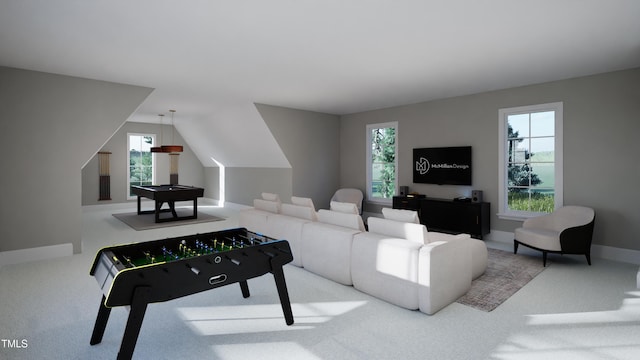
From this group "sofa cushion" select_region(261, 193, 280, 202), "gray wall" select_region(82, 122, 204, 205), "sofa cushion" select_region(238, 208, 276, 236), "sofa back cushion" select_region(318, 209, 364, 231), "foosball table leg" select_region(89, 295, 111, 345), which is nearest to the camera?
"foosball table leg" select_region(89, 295, 111, 345)

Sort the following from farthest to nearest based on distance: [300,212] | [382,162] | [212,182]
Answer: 1. [212,182]
2. [382,162]
3. [300,212]

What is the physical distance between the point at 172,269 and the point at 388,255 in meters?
1.90

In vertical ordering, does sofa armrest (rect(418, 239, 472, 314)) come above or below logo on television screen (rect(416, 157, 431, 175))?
below

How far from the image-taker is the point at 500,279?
399 centimetres

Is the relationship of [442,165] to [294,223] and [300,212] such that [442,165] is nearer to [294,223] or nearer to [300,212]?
[300,212]

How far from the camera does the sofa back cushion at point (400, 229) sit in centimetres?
322

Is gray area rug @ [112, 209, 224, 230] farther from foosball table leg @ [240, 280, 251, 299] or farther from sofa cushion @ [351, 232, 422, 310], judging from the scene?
sofa cushion @ [351, 232, 422, 310]

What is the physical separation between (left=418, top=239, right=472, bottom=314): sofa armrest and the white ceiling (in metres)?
2.14

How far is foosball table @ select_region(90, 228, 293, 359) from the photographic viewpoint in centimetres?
208

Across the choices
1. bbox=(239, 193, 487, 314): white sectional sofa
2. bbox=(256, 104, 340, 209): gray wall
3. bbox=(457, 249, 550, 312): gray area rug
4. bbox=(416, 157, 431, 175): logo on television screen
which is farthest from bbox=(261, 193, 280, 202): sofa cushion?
bbox=(416, 157, 431, 175): logo on television screen

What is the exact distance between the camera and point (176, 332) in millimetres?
2736

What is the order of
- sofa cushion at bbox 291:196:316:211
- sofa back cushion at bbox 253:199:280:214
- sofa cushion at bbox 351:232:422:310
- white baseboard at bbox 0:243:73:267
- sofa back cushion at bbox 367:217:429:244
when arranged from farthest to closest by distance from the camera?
sofa back cushion at bbox 253:199:280:214 → white baseboard at bbox 0:243:73:267 → sofa cushion at bbox 291:196:316:211 → sofa back cushion at bbox 367:217:429:244 → sofa cushion at bbox 351:232:422:310

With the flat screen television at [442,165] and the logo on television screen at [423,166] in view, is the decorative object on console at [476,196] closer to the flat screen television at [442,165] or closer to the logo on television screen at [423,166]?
the flat screen television at [442,165]

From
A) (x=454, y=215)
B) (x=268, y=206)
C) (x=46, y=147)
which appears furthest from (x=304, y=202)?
(x=46, y=147)
